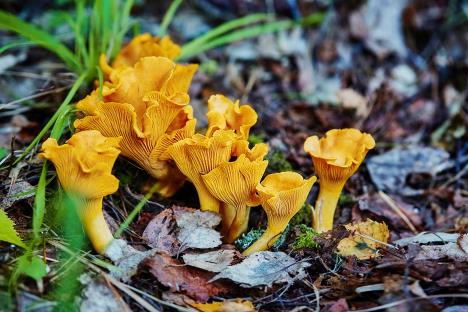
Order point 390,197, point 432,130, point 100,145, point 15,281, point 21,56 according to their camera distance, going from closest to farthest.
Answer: point 15,281
point 100,145
point 390,197
point 21,56
point 432,130

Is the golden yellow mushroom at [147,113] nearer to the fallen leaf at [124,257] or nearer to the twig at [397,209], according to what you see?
the fallen leaf at [124,257]

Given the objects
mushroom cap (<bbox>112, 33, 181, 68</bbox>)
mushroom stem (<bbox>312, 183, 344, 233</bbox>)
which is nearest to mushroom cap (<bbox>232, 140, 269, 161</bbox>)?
mushroom stem (<bbox>312, 183, 344, 233</bbox>)

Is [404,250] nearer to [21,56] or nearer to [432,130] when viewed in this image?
[432,130]

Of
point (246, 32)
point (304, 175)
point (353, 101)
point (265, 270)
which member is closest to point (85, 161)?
point (265, 270)

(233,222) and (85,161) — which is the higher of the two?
(85,161)

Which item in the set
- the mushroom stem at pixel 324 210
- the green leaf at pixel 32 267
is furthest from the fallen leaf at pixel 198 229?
the green leaf at pixel 32 267

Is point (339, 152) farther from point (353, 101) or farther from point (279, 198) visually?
point (353, 101)

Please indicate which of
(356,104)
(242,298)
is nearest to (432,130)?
(356,104)
